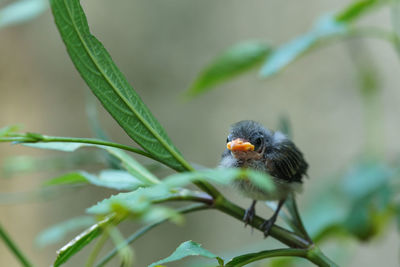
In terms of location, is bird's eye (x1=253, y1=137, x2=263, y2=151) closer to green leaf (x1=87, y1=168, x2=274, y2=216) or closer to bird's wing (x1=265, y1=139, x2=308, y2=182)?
bird's wing (x1=265, y1=139, x2=308, y2=182)

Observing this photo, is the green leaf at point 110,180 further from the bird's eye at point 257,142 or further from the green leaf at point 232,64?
the green leaf at point 232,64

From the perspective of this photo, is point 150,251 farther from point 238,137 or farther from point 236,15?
point 238,137

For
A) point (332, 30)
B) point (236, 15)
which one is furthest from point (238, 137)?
point (236, 15)


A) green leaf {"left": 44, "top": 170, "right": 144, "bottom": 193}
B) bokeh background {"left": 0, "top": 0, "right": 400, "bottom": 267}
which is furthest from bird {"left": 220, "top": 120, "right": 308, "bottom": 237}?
bokeh background {"left": 0, "top": 0, "right": 400, "bottom": 267}

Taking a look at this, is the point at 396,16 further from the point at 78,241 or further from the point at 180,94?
the point at 180,94

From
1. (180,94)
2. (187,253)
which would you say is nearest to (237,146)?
(187,253)

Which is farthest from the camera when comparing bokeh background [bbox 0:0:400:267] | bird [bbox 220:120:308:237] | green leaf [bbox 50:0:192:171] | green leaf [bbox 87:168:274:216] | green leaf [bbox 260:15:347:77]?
bokeh background [bbox 0:0:400:267]

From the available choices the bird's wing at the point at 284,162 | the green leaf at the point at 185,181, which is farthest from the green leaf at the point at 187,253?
the bird's wing at the point at 284,162
